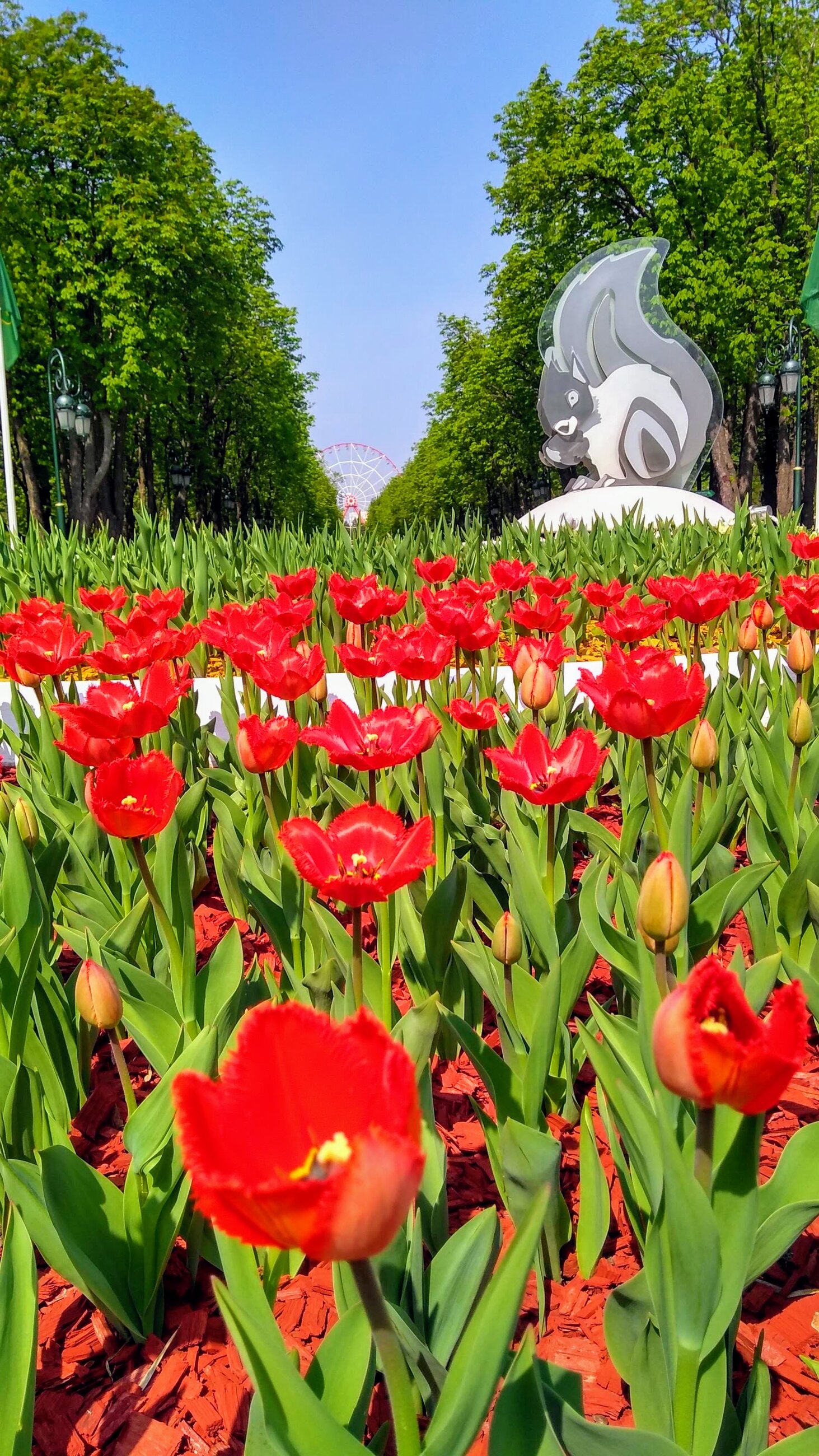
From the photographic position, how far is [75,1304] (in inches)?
57.6

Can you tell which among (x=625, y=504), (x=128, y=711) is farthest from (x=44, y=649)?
(x=625, y=504)

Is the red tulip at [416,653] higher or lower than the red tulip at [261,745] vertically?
higher

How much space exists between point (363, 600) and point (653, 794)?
5.03ft

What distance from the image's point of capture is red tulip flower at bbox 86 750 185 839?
5.12 ft

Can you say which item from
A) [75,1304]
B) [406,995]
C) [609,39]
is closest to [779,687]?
[406,995]

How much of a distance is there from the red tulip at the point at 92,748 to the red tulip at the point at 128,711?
0.02 m

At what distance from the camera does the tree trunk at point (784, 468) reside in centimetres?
2295

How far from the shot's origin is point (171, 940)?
179 centimetres

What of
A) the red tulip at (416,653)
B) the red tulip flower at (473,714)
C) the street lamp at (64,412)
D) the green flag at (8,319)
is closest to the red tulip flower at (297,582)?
the red tulip at (416,653)

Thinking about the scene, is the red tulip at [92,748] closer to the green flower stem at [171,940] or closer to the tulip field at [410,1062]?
the tulip field at [410,1062]

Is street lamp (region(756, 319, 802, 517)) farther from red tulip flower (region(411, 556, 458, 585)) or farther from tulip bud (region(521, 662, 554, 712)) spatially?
tulip bud (region(521, 662, 554, 712))

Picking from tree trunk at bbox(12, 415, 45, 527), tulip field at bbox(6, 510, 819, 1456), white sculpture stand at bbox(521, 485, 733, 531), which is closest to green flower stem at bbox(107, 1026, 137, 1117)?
tulip field at bbox(6, 510, 819, 1456)

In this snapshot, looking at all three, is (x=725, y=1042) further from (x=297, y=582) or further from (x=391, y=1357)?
(x=297, y=582)

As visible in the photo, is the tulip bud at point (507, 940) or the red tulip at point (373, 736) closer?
the tulip bud at point (507, 940)
